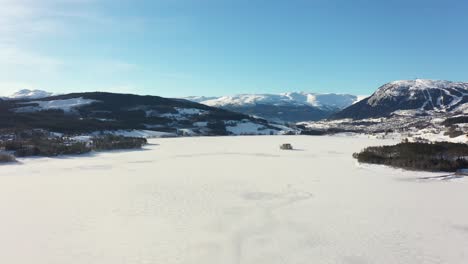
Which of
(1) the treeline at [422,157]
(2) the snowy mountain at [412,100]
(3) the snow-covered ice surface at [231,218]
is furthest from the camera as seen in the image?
(2) the snowy mountain at [412,100]

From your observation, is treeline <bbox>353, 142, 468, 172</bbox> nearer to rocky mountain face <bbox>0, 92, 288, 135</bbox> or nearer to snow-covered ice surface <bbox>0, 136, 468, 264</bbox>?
snow-covered ice surface <bbox>0, 136, 468, 264</bbox>

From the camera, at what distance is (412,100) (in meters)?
148

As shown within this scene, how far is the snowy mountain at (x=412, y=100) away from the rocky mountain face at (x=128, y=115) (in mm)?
71292

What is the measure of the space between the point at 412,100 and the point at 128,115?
115 meters

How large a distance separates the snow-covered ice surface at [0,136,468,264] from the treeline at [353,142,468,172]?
1.76 m

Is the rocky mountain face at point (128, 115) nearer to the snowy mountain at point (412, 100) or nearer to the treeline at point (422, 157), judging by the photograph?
the treeline at point (422, 157)

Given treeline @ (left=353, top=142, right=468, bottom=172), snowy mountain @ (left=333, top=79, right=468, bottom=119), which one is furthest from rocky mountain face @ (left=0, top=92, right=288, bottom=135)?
snowy mountain @ (left=333, top=79, right=468, bottom=119)

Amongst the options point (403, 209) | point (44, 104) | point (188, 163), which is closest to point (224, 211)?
point (403, 209)

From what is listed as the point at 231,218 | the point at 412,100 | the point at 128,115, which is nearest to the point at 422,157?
the point at 231,218

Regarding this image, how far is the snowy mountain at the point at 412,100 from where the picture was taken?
13488 centimetres

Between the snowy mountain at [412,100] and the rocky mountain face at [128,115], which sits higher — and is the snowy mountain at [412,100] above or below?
above

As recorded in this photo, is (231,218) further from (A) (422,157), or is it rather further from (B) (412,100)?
(B) (412,100)

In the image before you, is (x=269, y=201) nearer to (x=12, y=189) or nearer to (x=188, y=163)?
(x=12, y=189)

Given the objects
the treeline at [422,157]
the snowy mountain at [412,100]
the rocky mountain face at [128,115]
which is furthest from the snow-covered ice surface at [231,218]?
the snowy mountain at [412,100]
